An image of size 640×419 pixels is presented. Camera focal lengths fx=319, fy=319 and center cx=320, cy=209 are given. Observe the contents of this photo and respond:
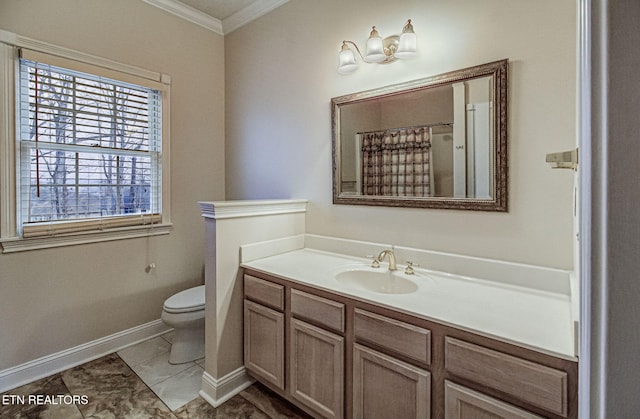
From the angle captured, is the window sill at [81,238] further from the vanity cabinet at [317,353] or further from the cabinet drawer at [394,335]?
the cabinet drawer at [394,335]

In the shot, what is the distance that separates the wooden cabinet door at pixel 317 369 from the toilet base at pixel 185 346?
955 mm

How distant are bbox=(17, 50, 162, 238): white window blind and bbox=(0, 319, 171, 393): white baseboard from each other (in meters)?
0.83

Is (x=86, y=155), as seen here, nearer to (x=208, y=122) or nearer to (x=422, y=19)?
(x=208, y=122)

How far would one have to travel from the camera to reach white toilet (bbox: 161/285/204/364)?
218 cm

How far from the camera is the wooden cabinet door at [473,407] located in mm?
1040

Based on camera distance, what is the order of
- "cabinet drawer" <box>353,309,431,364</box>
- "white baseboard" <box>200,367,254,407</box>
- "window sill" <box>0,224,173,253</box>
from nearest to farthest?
"cabinet drawer" <box>353,309,431,364</box>
"white baseboard" <box>200,367,254,407</box>
"window sill" <box>0,224,173,253</box>

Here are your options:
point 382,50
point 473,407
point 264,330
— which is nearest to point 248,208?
point 264,330

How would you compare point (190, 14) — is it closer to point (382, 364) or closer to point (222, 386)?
point (222, 386)

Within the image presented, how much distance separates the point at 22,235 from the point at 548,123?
9.74ft

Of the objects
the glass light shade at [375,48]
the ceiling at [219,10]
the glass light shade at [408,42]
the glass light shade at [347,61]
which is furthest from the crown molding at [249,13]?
the glass light shade at [408,42]

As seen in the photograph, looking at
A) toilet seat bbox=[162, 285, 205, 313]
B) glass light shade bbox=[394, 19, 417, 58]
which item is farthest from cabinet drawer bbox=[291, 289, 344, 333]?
glass light shade bbox=[394, 19, 417, 58]

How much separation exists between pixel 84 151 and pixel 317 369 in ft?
6.90

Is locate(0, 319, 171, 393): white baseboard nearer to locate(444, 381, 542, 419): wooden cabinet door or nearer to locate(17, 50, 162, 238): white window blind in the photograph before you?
locate(17, 50, 162, 238): white window blind

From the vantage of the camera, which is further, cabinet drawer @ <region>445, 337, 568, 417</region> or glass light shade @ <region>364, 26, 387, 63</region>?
glass light shade @ <region>364, 26, 387, 63</region>
